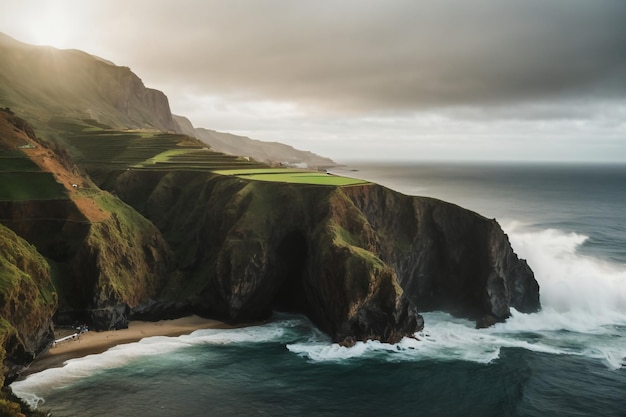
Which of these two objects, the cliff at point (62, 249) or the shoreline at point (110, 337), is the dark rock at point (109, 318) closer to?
the cliff at point (62, 249)

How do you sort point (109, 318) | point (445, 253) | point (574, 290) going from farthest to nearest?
point (574, 290)
point (445, 253)
point (109, 318)

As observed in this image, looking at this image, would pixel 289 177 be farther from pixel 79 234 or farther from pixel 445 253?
pixel 79 234

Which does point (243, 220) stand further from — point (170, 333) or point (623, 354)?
point (623, 354)

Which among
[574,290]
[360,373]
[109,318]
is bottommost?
[360,373]

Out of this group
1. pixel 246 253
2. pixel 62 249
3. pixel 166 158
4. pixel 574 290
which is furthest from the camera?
pixel 166 158

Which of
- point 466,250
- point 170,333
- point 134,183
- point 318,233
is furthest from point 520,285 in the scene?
point 134,183

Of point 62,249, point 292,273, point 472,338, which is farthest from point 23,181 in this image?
point 472,338

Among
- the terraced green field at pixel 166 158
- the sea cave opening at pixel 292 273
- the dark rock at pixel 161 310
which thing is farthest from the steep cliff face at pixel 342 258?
the terraced green field at pixel 166 158
